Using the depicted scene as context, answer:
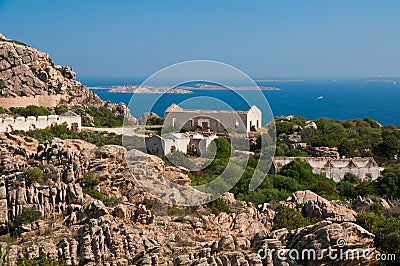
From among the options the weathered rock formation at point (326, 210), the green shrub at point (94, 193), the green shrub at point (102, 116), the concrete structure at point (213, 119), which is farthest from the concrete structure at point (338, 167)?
the green shrub at point (94, 193)

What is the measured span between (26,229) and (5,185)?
243 centimetres

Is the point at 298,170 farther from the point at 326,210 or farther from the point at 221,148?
the point at 326,210

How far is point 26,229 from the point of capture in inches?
569

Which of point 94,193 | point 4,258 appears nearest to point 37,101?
point 94,193

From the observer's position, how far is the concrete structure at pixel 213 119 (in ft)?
112

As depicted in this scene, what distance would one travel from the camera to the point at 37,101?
123 ft

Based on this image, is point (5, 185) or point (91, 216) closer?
point (91, 216)

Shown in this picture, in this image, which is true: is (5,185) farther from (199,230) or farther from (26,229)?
(199,230)

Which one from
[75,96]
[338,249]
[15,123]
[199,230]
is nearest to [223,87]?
[199,230]

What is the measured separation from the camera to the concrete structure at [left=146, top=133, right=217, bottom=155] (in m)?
27.8

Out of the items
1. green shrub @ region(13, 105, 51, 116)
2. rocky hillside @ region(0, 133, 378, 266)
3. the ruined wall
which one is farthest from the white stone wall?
rocky hillside @ region(0, 133, 378, 266)

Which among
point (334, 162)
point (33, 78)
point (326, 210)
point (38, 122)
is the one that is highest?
point (33, 78)

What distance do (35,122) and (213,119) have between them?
377 inches

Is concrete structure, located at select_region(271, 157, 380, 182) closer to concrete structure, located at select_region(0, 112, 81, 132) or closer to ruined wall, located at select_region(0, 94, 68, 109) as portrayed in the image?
concrete structure, located at select_region(0, 112, 81, 132)
